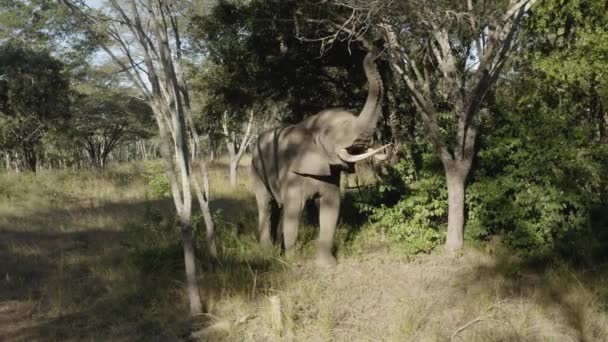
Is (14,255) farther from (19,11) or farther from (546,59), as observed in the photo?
(19,11)

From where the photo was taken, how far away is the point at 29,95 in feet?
58.3

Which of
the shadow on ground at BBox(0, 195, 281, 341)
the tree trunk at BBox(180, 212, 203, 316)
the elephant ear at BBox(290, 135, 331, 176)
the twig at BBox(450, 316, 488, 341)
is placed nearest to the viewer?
the twig at BBox(450, 316, 488, 341)

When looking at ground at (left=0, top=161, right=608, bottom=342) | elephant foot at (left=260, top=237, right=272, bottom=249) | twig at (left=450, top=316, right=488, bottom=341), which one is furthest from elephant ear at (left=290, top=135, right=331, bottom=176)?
twig at (left=450, top=316, right=488, bottom=341)

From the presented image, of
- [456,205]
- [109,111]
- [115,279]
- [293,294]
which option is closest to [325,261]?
[293,294]

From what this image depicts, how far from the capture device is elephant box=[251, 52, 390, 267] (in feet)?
20.6

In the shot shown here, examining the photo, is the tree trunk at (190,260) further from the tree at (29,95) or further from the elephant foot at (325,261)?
the tree at (29,95)

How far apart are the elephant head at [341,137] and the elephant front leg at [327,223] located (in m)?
0.38

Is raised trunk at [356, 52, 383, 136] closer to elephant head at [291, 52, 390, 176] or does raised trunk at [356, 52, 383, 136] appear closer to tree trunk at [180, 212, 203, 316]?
elephant head at [291, 52, 390, 176]

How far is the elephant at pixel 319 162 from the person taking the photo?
6.28 meters

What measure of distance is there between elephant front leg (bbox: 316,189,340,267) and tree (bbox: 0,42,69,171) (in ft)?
47.5

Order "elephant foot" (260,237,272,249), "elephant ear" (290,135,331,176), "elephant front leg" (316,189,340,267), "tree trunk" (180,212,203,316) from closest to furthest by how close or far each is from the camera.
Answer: "tree trunk" (180,212,203,316)
"elephant ear" (290,135,331,176)
"elephant front leg" (316,189,340,267)
"elephant foot" (260,237,272,249)

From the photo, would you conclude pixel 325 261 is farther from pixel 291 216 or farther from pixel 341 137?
pixel 341 137

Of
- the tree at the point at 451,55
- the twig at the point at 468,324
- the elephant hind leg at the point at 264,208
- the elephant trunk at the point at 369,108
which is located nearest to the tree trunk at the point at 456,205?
the tree at the point at 451,55

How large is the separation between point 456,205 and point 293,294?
2.70 m
